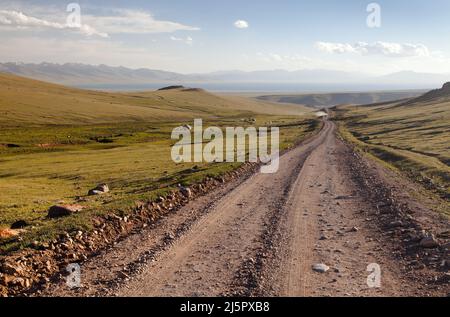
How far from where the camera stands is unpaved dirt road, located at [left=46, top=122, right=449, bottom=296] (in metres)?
12.0

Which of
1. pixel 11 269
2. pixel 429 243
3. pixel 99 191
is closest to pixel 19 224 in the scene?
pixel 11 269

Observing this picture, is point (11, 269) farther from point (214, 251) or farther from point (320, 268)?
point (320, 268)

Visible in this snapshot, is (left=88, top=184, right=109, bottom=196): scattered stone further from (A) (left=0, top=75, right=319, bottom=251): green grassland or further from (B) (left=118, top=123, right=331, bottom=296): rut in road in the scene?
(B) (left=118, top=123, right=331, bottom=296): rut in road

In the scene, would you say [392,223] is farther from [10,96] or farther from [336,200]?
[10,96]

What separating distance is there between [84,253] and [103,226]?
104 inches

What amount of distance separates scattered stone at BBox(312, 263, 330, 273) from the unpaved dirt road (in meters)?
0.16

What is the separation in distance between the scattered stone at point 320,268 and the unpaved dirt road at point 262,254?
0.16m

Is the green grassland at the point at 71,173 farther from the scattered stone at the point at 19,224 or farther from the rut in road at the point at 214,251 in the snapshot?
the rut in road at the point at 214,251

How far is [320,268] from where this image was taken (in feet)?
43.8

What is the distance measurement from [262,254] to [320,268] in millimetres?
2279

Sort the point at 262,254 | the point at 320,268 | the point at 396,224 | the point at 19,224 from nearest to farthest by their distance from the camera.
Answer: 1. the point at 320,268
2. the point at 262,254
3. the point at 396,224
4. the point at 19,224

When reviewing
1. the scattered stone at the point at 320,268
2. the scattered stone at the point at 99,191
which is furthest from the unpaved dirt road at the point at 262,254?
the scattered stone at the point at 99,191
